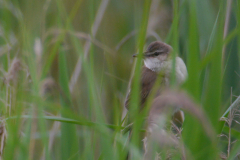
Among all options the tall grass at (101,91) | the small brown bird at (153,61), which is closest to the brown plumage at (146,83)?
the small brown bird at (153,61)

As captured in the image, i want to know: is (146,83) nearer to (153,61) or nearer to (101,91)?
(153,61)

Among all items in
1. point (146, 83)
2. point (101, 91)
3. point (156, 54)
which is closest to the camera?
point (101, 91)

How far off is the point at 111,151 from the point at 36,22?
1.38 meters

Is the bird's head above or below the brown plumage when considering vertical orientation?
above

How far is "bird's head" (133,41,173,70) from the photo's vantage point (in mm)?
2598

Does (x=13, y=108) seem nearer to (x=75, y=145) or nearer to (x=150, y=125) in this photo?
(x=75, y=145)

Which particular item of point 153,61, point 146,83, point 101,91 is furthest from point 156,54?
point 101,91

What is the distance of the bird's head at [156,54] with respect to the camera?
2.60 meters

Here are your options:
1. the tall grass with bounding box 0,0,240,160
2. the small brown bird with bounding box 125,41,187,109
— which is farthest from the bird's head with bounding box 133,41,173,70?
the tall grass with bounding box 0,0,240,160

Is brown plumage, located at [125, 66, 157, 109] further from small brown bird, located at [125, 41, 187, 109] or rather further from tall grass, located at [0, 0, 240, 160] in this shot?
tall grass, located at [0, 0, 240, 160]

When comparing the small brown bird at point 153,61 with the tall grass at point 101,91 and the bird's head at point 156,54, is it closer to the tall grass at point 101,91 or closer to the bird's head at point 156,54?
the bird's head at point 156,54

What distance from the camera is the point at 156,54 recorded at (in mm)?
2662

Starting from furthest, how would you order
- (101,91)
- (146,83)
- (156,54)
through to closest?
(156,54) < (146,83) < (101,91)

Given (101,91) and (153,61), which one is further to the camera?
(153,61)
